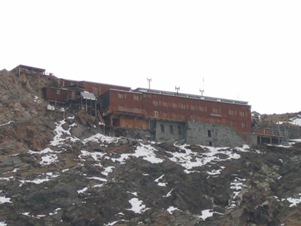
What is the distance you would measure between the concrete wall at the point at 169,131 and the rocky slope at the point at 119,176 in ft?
10.1

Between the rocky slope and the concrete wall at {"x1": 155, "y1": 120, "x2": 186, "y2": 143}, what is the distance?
309 centimetres

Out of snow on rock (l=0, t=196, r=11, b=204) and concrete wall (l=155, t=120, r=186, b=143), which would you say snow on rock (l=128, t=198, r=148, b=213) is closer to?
snow on rock (l=0, t=196, r=11, b=204)

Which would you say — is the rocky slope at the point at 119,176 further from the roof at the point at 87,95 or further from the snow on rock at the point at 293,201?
the roof at the point at 87,95

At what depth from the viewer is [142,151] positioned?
105m

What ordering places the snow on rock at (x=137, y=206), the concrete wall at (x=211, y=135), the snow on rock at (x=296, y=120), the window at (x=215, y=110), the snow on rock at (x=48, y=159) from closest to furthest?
the snow on rock at (x=137, y=206) < the snow on rock at (x=48, y=159) < the concrete wall at (x=211, y=135) < the window at (x=215, y=110) < the snow on rock at (x=296, y=120)

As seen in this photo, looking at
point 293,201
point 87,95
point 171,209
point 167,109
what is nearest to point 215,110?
point 167,109

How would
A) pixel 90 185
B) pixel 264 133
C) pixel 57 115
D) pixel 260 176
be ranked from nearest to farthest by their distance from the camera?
1. pixel 90 185
2. pixel 260 176
3. pixel 57 115
4. pixel 264 133

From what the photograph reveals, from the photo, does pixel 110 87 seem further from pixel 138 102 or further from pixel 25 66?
pixel 25 66

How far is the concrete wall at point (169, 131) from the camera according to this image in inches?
4530

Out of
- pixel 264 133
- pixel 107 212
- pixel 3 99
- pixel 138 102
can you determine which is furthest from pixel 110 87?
pixel 107 212

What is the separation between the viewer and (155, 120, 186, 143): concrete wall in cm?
11506

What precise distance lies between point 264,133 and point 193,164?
2666cm

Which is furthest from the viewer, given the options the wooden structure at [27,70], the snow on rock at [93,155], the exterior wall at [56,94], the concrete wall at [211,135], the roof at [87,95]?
the concrete wall at [211,135]

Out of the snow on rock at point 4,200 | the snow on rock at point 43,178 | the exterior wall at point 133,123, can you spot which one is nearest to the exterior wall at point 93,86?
the exterior wall at point 133,123
